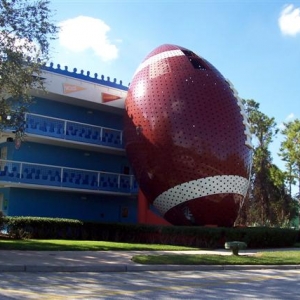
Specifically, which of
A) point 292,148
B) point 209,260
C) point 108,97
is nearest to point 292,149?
point 292,148

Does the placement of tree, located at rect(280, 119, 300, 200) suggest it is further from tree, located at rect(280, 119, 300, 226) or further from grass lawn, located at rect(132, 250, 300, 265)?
grass lawn, located at rect(132, 250, 300, 265)

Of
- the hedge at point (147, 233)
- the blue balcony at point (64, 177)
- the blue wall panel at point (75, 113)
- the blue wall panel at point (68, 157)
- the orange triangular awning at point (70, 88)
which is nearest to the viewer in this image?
the hedge at point (147, 233)

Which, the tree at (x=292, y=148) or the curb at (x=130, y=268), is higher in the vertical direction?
the tree at (x=292, y=148)

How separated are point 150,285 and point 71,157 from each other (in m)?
19.0

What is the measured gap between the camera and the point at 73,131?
87.3 feet

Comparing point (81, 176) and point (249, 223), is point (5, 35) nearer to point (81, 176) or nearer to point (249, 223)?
point (81, 176)

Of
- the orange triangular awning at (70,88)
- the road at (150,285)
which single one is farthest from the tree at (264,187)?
the road at (150,285)

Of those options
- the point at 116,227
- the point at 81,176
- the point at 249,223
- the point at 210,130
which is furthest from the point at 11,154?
the point at 249,223

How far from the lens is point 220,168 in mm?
22672

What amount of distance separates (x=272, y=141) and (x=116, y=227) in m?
24.2

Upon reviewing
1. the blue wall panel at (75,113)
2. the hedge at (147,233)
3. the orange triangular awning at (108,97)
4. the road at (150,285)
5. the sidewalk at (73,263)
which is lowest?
the road at (150,285)

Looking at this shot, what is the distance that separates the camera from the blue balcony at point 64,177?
79.1 feet

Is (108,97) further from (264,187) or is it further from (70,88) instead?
(264,187)

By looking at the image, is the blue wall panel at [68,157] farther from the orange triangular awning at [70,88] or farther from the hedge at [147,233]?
the hedge at [147,233]
